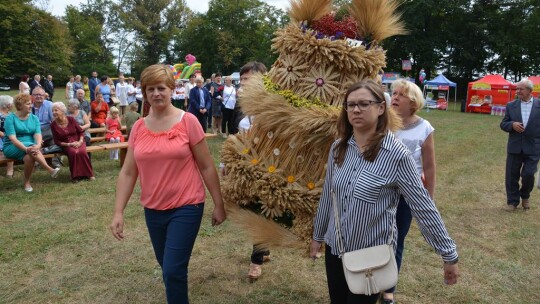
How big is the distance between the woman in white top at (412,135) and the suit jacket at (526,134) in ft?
12.0

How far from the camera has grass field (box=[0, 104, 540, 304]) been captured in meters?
3.63

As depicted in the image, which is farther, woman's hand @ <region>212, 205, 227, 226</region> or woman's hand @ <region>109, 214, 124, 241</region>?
woman's hand @ <region>212, 205, 227, 226</region>

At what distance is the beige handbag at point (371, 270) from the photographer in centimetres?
212

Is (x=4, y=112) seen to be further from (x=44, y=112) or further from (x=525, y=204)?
(x=525, y=204)

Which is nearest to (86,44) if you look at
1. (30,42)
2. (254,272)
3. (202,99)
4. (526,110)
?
(30,42)

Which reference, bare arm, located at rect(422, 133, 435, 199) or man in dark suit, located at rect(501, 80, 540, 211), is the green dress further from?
man in dark suit, located at rect(501, 80, 540, 211)

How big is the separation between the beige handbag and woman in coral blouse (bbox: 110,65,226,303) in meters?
1.02

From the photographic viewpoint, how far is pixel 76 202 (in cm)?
614

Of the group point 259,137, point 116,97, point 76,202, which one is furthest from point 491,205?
point 116,97

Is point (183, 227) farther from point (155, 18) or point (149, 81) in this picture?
point (155, 18)

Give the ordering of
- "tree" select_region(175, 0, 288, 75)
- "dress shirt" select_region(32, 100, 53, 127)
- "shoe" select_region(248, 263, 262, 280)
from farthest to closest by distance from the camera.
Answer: "tree" select_region(175, 0, 288, 75) < "dress shirt" select_region(32, 100, 53, 127) < "shoe" select_region(248, 263, 262, 280)

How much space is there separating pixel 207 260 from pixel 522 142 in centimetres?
464

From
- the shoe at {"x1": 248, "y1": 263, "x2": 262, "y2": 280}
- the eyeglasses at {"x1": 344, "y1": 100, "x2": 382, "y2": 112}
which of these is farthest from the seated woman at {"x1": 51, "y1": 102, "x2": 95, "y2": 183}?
the eyeglasses at {"x1": 344, "y1": 100, "x2": 382, "y2": 112}

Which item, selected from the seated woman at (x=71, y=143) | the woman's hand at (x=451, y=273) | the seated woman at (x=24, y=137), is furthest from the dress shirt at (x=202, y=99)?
the woman's hand at (x=451, y=273)
